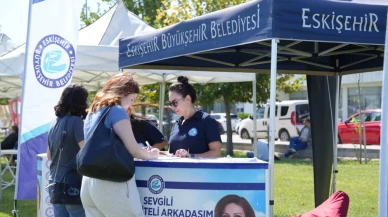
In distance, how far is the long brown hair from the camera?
4.66m

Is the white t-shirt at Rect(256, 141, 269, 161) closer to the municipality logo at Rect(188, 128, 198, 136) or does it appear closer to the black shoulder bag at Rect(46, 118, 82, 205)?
the municipality logo at Rect(188, 128, 198, 136)

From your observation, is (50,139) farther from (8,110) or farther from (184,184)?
(8,110)

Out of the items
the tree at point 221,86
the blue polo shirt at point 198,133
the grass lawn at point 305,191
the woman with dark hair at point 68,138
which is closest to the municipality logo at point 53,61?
the woman with dark hair at point 68,138

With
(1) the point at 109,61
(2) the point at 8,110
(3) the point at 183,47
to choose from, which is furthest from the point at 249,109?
(3) the point at 183,47

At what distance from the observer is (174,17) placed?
21.0 m

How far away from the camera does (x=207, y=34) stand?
18.2 feet

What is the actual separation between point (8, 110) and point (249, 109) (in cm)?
2070

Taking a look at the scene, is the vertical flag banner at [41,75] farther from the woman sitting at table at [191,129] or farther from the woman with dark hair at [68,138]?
the woman sitting at table at [191,129]

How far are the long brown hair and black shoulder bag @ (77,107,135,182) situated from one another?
0.56ft

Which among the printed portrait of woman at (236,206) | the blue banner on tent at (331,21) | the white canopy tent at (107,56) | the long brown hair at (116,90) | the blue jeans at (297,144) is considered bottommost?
the printed portrait of woman at (236,206)

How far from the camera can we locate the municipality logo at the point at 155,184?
188 inches

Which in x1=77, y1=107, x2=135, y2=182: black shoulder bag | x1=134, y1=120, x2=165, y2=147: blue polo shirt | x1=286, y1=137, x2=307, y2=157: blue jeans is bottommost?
x1=77, y1=107, x2=135, y2=182: black shoulder bag

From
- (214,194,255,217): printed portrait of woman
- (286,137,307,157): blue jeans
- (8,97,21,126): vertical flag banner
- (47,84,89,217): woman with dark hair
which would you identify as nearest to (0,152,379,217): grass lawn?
(286,137,307,157): blue jeans

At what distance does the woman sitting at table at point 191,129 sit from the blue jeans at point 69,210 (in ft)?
3.08
